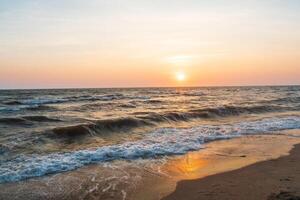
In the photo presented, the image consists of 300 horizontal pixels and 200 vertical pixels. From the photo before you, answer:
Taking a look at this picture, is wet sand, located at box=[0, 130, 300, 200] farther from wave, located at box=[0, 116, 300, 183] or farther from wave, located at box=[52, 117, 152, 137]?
wave, located at box=[52, 117, 152, 137]

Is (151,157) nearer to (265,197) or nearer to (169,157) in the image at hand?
(169,157)

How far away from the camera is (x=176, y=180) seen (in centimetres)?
762

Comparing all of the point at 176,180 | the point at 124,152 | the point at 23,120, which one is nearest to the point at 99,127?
the point at 23,120

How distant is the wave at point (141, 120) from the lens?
1493cm

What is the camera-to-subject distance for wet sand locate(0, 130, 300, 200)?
21.5 feet

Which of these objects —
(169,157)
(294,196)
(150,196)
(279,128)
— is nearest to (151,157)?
(169,157)

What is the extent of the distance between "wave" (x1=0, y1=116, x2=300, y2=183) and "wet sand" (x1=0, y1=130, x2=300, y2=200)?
0.50m

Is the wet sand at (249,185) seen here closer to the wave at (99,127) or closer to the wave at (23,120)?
the wave at (99,127)

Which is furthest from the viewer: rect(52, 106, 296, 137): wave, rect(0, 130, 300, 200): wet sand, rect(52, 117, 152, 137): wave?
rect(52, 106, 296, 137): wave

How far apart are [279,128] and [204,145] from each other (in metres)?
6.05

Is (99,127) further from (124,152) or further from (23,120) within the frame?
(124,152)

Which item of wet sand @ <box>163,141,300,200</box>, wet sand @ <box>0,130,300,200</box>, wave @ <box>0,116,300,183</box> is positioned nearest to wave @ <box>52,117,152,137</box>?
wave @ <box>0,116,300,183</box>

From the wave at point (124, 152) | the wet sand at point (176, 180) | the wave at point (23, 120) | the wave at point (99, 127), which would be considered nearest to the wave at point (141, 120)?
the wave at point (99, 127)

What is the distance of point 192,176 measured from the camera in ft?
26.3
